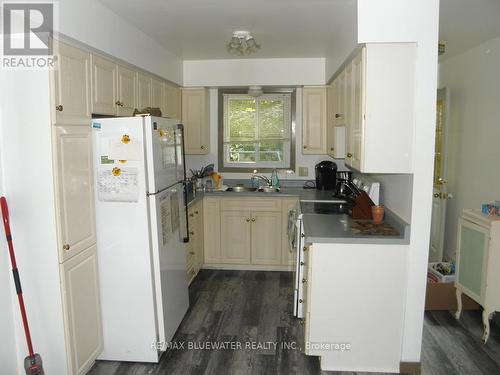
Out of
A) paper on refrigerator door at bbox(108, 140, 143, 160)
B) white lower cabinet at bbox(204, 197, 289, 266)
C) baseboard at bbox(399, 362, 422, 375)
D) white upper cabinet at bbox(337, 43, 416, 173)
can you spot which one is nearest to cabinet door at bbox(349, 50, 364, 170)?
white upper cabinet at bbox(337, 43, 416, 173)

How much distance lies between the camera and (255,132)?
4.95m

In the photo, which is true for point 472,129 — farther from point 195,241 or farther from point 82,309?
point 82,309

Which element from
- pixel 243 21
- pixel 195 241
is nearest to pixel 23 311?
pixel 195 241

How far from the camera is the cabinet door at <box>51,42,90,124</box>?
2137 millimetres

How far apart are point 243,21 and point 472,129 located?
2.52 metres

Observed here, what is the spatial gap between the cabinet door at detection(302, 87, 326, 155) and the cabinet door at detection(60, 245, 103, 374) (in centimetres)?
275

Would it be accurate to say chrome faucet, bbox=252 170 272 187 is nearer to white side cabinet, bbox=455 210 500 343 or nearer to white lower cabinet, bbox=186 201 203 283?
white lower cabinet, bbox=186 201 203 283

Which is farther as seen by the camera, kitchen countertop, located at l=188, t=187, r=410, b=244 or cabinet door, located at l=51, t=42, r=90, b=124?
kitchen countertop, located at l=188, t=187, r=410, b=244

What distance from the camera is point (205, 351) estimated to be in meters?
2.86

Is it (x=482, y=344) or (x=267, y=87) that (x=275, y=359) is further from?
(x=267, y=87)

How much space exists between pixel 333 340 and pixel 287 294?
1.27 m

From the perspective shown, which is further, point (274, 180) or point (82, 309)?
point (274, 180)

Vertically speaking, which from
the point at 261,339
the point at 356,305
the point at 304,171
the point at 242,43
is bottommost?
the point at 261,339

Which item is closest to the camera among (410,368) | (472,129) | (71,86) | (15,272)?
(15,272)
